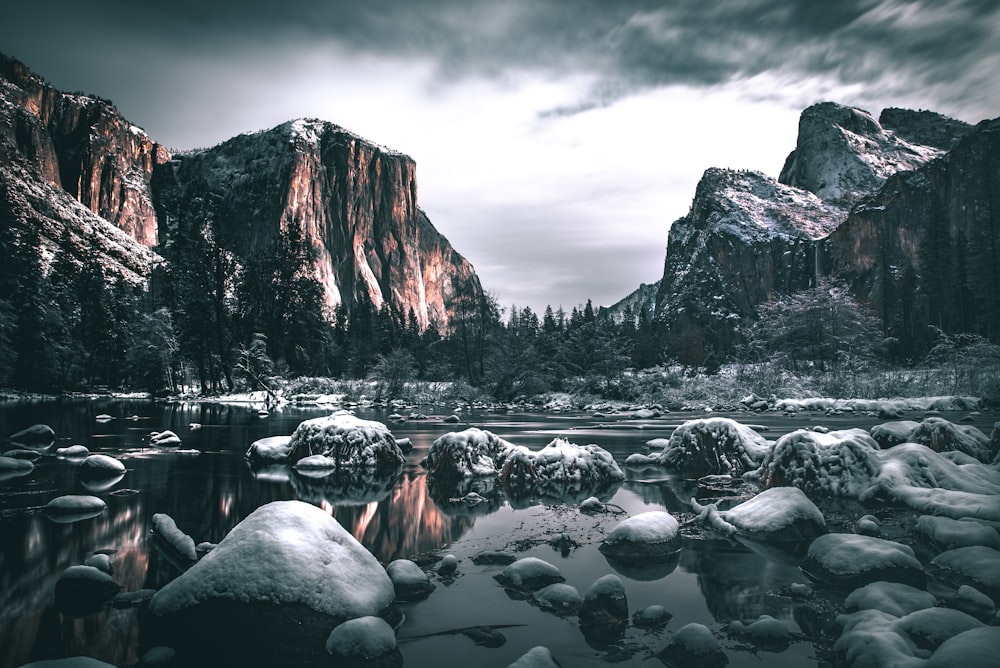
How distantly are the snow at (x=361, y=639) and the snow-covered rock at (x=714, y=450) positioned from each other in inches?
402

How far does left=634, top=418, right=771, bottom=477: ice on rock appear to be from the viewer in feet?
40.9

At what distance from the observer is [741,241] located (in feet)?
514

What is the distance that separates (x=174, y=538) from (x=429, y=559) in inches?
128

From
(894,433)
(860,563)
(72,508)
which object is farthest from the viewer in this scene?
(894,433)

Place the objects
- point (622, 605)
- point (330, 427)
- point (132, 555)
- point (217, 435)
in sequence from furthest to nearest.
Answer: point (217, 435) → point (330, 427) → point (132, 555) → point (622, 605)

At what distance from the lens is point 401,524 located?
8320 millimetres

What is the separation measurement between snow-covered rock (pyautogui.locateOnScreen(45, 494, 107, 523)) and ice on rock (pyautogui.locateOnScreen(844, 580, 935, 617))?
10017 millimetres

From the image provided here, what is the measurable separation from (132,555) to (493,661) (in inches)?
193

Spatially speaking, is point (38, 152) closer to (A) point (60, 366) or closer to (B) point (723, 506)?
(A) point (60, 366)

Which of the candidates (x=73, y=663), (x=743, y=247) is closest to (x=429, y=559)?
(x=73, y=663)

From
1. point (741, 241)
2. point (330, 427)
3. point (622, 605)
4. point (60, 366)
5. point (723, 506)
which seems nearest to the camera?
point (622, 605)

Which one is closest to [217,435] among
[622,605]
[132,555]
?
[132,555]

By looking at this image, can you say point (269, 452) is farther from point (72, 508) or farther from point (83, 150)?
point (83, 150)

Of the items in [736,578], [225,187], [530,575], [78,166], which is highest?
[78,166]
